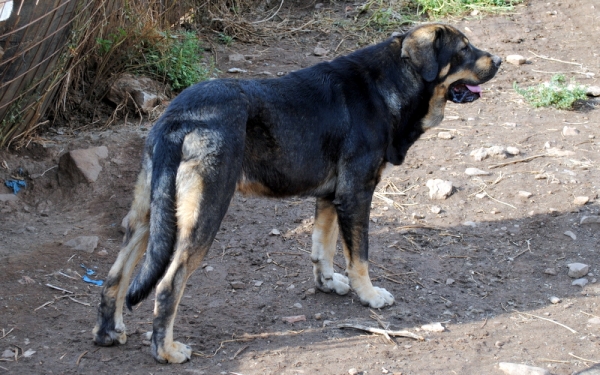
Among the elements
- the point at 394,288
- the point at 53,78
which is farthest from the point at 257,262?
the point at 53,78

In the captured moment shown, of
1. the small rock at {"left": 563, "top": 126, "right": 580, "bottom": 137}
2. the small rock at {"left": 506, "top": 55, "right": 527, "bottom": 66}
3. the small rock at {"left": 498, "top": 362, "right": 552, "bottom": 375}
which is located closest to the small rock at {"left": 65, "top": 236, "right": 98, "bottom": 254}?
the small rock at {"left": 498, "top": 362, "right": 552, "bottom": 375}

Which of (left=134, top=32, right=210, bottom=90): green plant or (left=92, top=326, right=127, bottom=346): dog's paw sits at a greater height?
(left=134, top=32, right=210, bottom=90): green plant

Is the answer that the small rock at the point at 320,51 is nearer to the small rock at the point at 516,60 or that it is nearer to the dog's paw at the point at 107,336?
the small rock at the point at 516,60

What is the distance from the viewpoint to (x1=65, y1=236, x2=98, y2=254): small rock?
6.10 meters

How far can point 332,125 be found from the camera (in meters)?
Answer: 5.29

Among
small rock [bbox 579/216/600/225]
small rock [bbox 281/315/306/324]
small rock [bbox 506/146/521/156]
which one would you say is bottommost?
small rock [bbox 281/315/306/324]

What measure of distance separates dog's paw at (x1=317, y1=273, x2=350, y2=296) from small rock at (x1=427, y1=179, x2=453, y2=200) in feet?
6.04

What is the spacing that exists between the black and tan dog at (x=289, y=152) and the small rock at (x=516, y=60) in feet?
13.8

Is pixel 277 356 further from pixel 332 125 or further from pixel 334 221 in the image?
pixel 332 125

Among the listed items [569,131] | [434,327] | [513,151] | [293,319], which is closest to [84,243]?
[293,319]

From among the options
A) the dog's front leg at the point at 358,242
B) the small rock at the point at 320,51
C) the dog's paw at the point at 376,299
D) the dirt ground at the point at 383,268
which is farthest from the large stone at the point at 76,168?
the small rock at the point at 320,51

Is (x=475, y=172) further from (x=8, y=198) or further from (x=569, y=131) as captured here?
(x=8, y=198)

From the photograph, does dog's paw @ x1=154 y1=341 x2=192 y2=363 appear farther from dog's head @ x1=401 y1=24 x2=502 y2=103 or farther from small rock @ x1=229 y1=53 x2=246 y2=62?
small rock @ x1=229 y1=53 x2=246 y2=62

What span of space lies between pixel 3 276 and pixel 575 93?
6.70 meters
